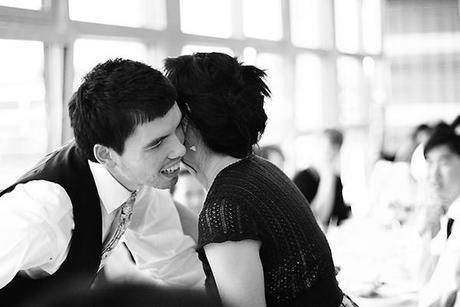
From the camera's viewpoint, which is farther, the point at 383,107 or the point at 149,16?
the point at 383,107

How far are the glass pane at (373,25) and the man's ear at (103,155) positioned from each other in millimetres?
6297

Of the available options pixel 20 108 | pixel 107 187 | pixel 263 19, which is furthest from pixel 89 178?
pixel 263 19

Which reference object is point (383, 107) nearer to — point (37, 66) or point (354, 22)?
point (354, 22)

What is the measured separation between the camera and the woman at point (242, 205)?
113 cm

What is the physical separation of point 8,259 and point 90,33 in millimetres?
1884

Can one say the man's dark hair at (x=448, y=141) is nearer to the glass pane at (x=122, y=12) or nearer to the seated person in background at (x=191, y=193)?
the seated person in background at (x=191, y=193)

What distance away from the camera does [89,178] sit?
140 cm

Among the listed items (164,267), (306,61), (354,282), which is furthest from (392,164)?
(164,267)

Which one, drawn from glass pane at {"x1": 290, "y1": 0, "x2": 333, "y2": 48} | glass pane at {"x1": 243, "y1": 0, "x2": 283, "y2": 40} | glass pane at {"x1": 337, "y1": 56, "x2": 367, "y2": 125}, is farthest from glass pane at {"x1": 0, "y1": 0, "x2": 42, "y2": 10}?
glass pane at {"x1": 337, "y1": 56, "x2": 367, "y2": 125}

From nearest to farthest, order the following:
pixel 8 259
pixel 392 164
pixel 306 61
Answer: pixel 8 259, pixel 392 164, pixel 306 61

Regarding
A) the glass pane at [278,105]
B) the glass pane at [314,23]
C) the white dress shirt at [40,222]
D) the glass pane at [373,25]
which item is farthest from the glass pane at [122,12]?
the glass pane at [373,25]

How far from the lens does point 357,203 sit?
521cm

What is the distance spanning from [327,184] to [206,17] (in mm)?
1440

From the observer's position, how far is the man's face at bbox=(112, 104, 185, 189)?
126 cm
